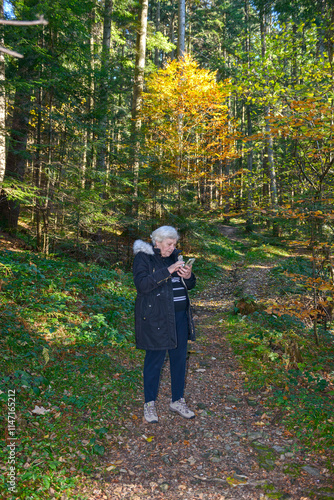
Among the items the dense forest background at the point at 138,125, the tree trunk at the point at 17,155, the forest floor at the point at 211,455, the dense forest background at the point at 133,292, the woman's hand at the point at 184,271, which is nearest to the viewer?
the forest floor at the point at 211,455

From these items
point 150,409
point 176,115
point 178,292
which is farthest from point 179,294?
point 176,115

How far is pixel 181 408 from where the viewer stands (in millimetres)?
4090

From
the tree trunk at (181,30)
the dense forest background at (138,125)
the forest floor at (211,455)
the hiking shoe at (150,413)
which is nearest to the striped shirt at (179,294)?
the hiking shoe at (150,413)

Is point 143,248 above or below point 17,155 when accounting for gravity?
below

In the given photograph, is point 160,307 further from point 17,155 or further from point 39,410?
point 17,155

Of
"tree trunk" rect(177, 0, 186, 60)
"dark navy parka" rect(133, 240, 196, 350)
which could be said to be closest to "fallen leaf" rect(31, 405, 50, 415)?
"dark navy parka" rect(133, 240, 196, 350)

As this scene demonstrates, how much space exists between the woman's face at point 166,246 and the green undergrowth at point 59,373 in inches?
80.3

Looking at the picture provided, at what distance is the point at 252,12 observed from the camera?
23.5 m

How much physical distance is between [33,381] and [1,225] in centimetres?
812

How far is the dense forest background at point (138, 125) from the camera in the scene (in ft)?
19.0

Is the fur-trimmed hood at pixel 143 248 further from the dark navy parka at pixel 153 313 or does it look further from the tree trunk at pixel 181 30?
the tree trunk at pixel 181 30

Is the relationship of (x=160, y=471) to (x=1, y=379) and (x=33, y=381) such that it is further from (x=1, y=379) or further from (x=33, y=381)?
(x=1, y=379)

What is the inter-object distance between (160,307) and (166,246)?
0.71 m

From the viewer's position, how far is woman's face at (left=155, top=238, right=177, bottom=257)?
12.4 ft
